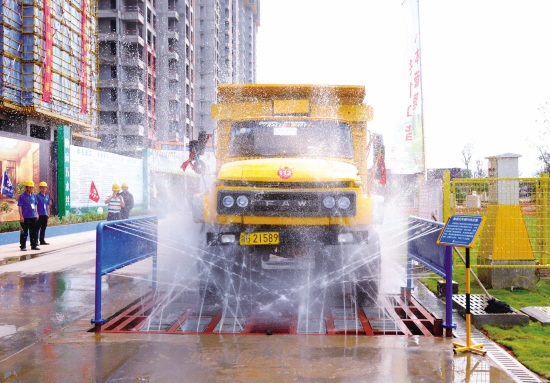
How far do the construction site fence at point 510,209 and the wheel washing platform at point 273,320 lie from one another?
2.08m

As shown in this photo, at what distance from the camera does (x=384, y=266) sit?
9.80 metres

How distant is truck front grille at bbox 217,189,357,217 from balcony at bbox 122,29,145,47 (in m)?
56.7

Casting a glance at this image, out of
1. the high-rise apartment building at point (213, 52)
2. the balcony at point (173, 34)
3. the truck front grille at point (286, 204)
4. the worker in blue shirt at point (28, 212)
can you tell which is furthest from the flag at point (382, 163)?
the high-rise apartment building at point (213, 52)

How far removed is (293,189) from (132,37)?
187ft

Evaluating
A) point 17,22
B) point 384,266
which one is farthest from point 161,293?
point 17,22

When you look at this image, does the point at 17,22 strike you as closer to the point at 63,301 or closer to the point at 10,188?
the point at 10,188

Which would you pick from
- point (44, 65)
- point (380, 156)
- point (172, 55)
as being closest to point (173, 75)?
point (172, 55)

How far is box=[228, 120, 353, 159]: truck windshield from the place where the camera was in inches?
284

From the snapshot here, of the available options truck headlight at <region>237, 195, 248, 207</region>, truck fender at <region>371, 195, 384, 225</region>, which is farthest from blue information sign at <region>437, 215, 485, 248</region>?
truck headlight at <region>237, 195, 248, 207</region>

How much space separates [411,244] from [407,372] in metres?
3.36

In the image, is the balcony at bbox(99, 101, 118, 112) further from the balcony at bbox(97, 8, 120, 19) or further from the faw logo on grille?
the faw logo on grille

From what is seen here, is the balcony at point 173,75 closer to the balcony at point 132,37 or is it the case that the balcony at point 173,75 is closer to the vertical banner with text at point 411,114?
the balcony at point 132,37

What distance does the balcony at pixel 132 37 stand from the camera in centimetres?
5706

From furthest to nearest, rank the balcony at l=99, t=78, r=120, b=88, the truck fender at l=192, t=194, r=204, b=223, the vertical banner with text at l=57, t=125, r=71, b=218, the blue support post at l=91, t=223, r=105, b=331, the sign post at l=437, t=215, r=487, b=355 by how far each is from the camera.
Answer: the balcony at l=99, t=78, r=120, b=88 < the vertical banner with text at l=57, t=125, r=71, b=218 < the truck fender at l=192, t=194, r=204, b=223 < the blue support post at l=91, t=223, r=105, b=331 < the sign post at l=437, t=215, r=487, b=355
